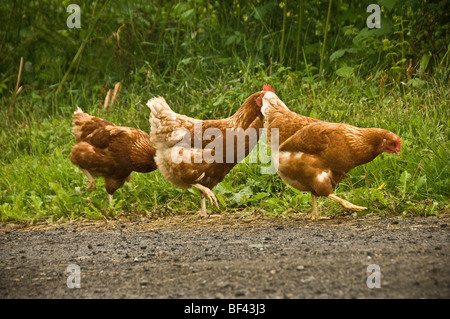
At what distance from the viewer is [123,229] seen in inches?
192

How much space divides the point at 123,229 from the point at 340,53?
12.4 ft

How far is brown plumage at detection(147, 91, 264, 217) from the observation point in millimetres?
4973

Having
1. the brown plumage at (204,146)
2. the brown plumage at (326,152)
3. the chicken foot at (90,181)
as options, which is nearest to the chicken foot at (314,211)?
the brown plumage at (326,152)

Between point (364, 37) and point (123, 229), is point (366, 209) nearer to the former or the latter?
point (123, 229)

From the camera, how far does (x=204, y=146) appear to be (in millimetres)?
5043

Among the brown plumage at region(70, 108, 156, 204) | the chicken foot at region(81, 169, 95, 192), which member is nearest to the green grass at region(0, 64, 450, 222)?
the chicken foot at region(81, 169, 95, 192)

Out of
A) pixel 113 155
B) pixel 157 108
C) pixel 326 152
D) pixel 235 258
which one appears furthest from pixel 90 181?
pixel 235 258

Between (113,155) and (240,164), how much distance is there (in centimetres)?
130

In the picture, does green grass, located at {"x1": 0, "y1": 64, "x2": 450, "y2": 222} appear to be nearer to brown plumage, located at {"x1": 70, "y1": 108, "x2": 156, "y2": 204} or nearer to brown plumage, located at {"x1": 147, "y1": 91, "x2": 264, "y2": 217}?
brown plumage, located at {"x1": 70, "y1": 108, "x2": 156, "y2": 204}

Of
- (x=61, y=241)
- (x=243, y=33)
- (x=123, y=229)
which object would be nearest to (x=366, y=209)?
(x=123, y=229)

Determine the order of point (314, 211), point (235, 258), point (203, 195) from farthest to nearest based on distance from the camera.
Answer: point (203, 195) < point (314, 211) < point (235, 258)

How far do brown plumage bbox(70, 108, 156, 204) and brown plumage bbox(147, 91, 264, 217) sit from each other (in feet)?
1.26

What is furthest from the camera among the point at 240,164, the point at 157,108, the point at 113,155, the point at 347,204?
the point at 240,164

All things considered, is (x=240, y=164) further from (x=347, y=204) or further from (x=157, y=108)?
(x=347, y=204)
